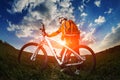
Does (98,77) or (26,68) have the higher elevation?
(26,68)

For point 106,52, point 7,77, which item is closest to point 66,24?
point 7,77

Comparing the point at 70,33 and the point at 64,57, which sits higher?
the point at 70,33

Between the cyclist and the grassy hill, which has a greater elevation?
the cyclist

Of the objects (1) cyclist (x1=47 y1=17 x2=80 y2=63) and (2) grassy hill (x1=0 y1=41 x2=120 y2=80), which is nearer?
(2) grassy hill (x1=0 y1=41 x2=120 y2=80)

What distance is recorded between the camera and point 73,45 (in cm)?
1198

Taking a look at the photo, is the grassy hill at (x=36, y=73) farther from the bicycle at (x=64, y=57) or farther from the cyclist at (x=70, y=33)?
the cyclist at (x=70, y=33)

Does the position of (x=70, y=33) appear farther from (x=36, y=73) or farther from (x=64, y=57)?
(x=36, y=73)

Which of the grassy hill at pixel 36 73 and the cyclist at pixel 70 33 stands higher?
the cyclist at pixel 70 33

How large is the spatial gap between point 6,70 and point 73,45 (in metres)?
3.10

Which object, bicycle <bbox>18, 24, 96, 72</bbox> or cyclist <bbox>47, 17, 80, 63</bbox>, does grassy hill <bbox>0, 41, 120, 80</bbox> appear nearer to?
bicycle <bbox>18, 24, 96, 72</bbox>

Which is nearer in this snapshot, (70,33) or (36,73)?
(36,73)

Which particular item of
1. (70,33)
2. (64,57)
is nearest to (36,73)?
(64,57)

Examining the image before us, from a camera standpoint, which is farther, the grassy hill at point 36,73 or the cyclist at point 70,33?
the cyclist at point 70,33

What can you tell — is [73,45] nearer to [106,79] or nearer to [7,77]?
[106,79]
